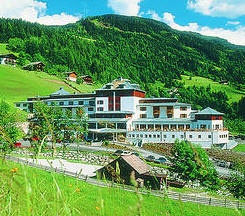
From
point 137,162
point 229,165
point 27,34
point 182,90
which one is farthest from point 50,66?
point 137,162

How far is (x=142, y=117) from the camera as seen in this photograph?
2970 inches

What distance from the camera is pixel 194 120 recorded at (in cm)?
6669

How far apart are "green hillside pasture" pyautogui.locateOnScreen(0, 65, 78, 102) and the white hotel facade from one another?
1114cm

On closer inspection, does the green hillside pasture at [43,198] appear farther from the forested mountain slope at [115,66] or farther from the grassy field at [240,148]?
the forested mountain slope at [115,66]

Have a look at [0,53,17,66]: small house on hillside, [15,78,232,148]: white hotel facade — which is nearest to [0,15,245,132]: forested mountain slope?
[0,53,17,66]: small house on hillside

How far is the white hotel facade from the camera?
65625mm

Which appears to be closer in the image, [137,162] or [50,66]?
[137,162]

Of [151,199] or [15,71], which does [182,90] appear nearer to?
[15,71]

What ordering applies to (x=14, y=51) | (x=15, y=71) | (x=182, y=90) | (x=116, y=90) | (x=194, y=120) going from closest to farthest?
1. (x=194, y=120)
2. (x=116, y=90)
3. (x=15, y=71)
4. (x=182, y=90)
5. (x=14, y=51)

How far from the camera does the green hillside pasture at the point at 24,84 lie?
9269 centimetres

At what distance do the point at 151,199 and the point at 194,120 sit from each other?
4191cm

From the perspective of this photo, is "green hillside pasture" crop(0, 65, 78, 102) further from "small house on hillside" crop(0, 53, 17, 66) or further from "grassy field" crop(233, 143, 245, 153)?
"grassy field" crop(233, 143, 245, 153)

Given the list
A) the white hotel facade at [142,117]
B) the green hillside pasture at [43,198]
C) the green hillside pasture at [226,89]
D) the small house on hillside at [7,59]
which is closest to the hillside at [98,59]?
the small house on hillside at [7,59]

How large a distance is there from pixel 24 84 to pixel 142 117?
39.9 meters
